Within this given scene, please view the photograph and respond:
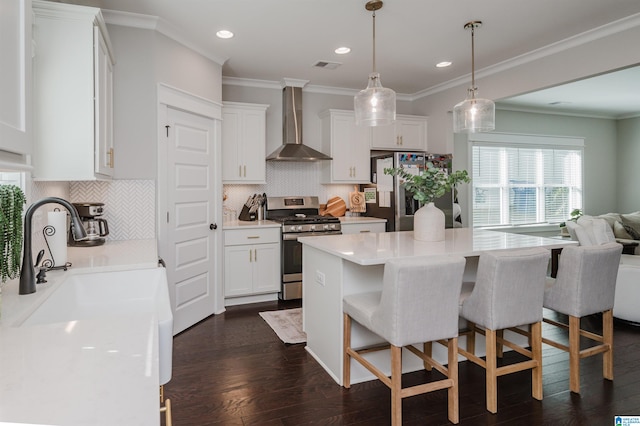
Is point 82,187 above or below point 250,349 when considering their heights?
above

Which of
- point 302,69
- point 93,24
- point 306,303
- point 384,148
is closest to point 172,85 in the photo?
point 93,24

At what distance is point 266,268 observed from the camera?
4.61 m

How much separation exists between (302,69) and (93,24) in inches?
101

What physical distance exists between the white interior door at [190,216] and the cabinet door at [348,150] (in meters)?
1.73

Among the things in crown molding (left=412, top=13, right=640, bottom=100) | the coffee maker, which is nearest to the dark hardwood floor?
the coffee maker

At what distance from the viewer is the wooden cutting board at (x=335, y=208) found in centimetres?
550

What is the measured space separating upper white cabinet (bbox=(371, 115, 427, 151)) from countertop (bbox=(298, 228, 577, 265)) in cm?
245

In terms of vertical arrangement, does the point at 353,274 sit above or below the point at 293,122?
below

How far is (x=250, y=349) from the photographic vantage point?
3.17m

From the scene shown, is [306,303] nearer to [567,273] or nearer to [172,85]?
[567,273]

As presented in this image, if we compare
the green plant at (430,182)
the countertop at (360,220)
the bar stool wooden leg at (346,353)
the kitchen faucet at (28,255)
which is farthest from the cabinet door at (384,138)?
the kitchen faucet at (28,255)

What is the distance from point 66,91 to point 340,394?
2.51 metres

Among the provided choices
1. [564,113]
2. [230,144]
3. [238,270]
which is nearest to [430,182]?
[238,270]

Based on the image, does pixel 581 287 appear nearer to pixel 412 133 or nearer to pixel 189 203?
pixel 189 203
